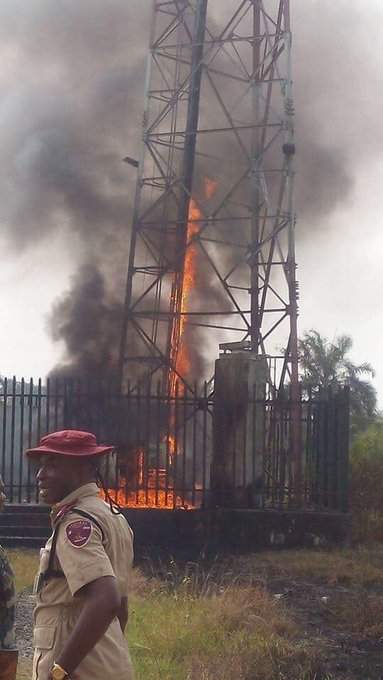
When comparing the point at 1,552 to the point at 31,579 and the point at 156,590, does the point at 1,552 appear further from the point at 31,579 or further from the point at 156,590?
the point at 31,579

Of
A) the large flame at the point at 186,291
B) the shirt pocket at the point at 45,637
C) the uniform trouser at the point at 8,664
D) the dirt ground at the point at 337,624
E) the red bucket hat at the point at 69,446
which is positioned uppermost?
the large flame at the point at 186,291

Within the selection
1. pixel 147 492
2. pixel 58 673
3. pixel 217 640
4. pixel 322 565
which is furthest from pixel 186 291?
pixel 58 673

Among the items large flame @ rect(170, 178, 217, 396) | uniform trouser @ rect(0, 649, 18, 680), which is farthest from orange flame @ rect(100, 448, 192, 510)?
uniform trouser @ rect(0, 649, 18, 680)

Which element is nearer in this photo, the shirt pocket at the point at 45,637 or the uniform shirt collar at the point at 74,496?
the shirt pocket at the point at 45,637

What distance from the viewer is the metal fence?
1365 cm

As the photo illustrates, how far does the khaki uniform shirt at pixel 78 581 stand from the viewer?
3.10 m

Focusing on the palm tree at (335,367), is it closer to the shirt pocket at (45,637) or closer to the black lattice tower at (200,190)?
the black lattice tower at (200,190)

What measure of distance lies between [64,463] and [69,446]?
6 cm

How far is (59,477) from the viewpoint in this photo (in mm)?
3375

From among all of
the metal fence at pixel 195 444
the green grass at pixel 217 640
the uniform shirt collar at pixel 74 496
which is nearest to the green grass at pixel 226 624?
the green grass at pixel 217 640

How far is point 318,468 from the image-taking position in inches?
540

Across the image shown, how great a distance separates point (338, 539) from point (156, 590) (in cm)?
481

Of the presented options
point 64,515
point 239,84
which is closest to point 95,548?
point 64,515

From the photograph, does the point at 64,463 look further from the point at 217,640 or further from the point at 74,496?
the point at 217,640
